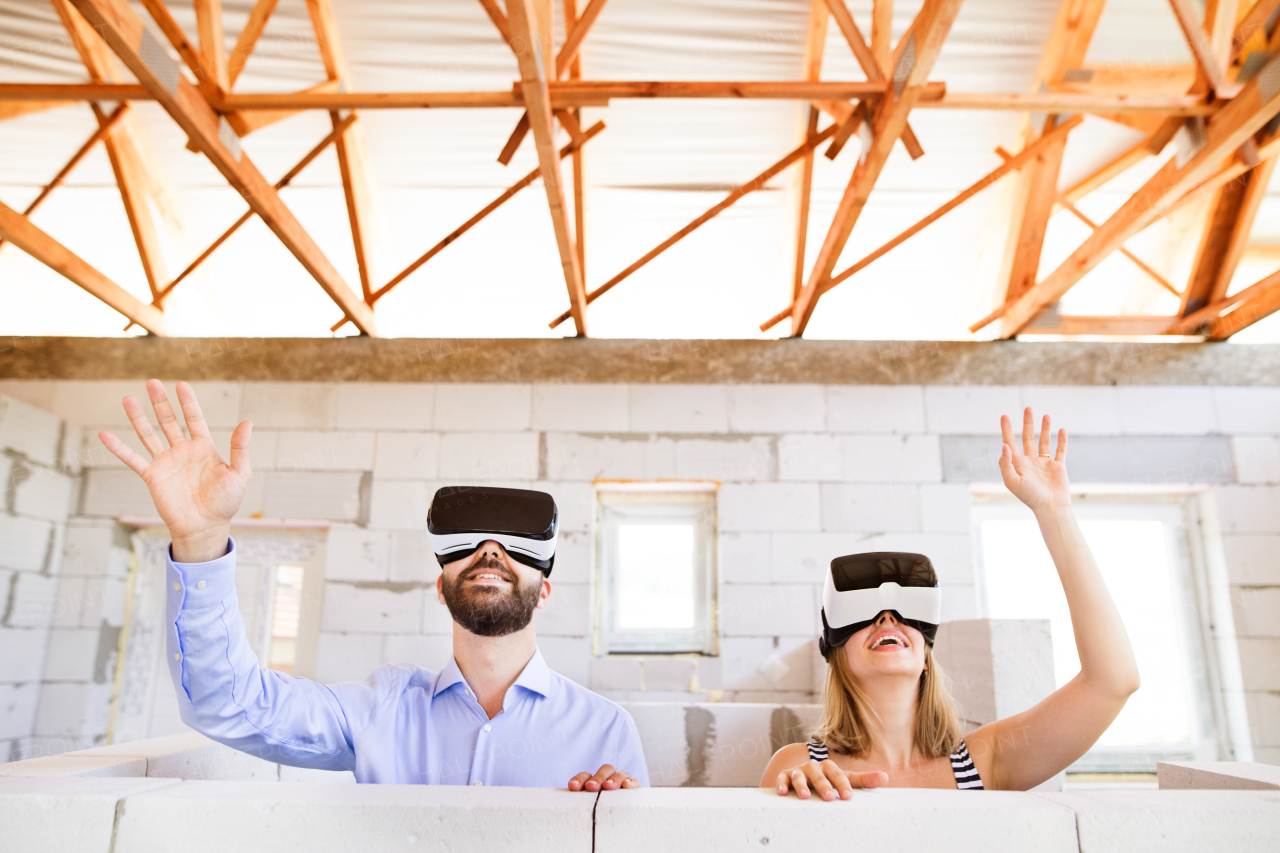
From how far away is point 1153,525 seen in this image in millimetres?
4785

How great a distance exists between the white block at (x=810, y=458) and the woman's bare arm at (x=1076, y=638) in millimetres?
2961

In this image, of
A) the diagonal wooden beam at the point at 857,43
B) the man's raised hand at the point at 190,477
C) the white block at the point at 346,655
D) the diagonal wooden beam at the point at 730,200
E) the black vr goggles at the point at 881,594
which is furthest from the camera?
the white block at the point at 346,655

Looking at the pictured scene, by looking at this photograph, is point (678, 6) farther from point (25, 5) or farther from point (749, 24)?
point (25, 5)

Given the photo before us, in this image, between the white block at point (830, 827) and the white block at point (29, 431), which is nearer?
the white block at point (830, 827)

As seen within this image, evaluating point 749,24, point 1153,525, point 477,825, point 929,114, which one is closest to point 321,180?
point 749,24

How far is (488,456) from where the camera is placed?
4633 millimetres

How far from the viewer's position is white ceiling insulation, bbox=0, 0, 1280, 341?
157 inches

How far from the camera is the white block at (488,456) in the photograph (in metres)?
4.60

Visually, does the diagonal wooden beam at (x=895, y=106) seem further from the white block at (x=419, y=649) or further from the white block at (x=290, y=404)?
the white block at (x=290, y=404)

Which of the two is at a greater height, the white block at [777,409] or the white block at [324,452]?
the white block at [777,409]

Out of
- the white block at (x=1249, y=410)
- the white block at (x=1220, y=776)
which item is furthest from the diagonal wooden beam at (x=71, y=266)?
the white block at (x=1249, y=410)

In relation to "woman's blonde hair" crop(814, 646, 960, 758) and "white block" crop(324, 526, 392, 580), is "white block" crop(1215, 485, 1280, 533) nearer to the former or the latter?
"woman's blonde hair" crop(814, 646, 960, 758)

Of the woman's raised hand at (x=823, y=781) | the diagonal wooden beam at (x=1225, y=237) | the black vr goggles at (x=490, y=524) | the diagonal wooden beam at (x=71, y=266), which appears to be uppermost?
the diagonal wooden beam at (x=1225, y=237)

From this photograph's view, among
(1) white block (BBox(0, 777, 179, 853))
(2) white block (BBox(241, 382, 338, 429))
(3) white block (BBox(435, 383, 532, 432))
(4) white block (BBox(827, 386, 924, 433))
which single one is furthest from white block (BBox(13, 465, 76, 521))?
(4) white block (BBox(827, 386, 924, 433))
